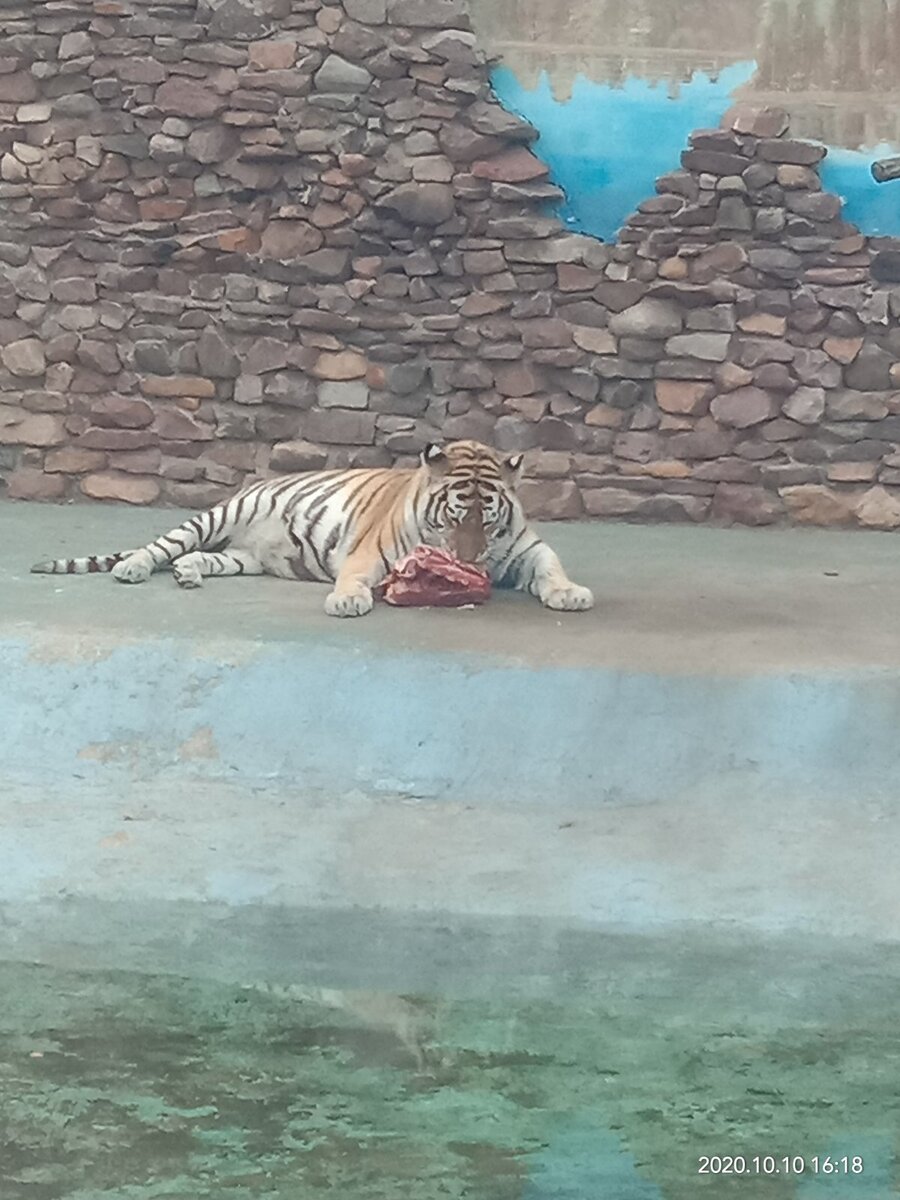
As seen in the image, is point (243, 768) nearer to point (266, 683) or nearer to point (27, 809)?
point (266, 683)

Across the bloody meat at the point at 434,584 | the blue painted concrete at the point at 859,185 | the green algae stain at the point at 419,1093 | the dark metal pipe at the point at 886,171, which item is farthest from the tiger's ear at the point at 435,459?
the dark metal pipe at the point at 886,171

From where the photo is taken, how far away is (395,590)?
565cm

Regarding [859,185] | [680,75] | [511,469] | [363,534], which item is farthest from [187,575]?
[859,185]

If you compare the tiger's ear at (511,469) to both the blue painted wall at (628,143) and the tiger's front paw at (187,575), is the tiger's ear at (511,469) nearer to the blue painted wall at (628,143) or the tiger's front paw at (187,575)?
the tiger's front paw at (187,575)

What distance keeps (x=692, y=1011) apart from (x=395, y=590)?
232 cm

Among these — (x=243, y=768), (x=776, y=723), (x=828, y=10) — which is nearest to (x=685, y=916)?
(x=776, y=723)

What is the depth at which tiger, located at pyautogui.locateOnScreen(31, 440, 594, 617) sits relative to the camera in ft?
19.0

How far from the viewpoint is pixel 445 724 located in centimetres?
485

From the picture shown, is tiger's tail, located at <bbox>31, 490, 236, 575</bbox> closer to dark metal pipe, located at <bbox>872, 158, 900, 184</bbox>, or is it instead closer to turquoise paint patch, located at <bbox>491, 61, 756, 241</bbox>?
turquoise paint patch, located at <bbox>491, 61, 756, 241</bbox>

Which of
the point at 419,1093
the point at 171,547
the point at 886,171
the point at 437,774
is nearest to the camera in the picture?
the point at 419,1093

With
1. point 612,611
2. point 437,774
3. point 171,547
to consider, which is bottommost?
point 437,774

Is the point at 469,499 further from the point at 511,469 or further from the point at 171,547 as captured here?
the point at 171,547

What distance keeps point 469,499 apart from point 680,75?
3.06 meters

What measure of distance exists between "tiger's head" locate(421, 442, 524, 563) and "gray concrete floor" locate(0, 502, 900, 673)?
9.2 inches
